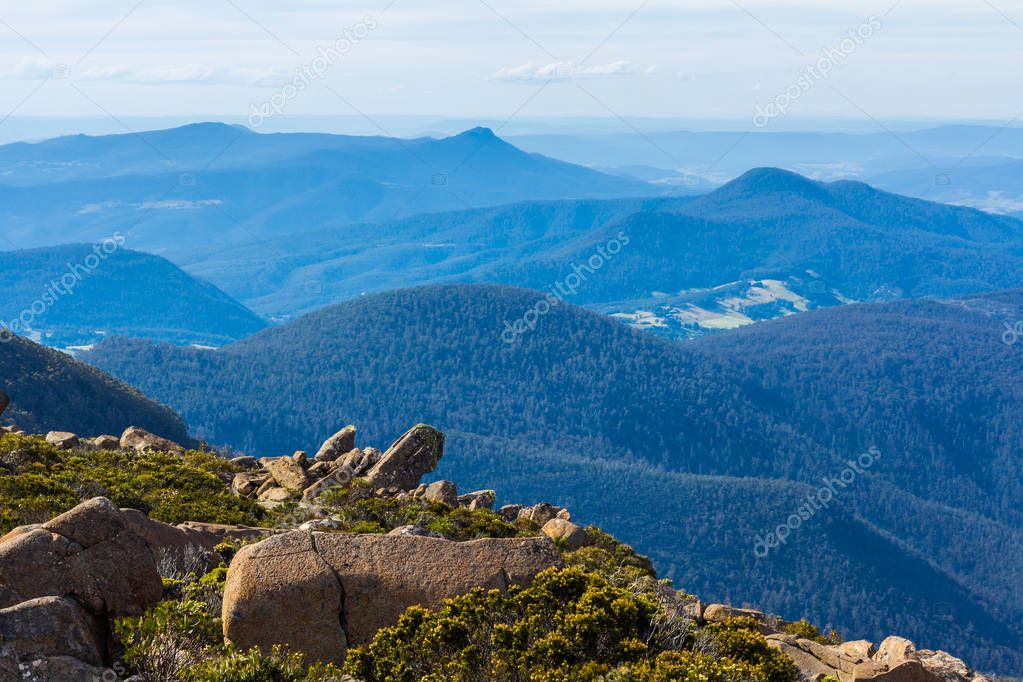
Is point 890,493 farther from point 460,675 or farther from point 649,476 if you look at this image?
point 460,675

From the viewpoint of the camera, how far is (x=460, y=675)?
538 inches

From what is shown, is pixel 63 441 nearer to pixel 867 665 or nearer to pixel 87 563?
pixel 87 563

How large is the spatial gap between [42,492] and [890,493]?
7861 inches

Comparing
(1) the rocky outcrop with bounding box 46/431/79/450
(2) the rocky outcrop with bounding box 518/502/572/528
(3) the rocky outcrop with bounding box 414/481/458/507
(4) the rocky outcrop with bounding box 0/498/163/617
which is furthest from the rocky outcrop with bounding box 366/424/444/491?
(4) the rocky outcrop with bounding box 0/498/163/617

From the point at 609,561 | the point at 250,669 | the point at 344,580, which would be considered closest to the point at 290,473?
the point at 609,561

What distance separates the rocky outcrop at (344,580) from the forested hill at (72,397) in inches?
2422

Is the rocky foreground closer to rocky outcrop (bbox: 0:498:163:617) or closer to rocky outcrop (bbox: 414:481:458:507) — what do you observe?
rocky outcrop (bbox: 0:498:163:617)

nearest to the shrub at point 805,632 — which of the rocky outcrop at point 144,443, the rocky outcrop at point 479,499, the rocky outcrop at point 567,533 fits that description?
the rocky outcrop at point 567,533

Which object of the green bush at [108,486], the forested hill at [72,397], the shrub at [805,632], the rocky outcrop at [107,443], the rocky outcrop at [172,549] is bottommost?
the forested hill at [72,397]

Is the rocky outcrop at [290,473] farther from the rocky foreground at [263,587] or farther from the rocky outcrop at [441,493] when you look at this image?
the rocky foreground at [263,587]

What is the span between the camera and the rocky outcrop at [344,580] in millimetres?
15422

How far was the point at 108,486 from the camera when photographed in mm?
25375

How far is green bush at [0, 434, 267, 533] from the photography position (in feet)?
70.8

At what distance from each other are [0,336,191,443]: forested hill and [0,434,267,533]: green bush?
4599 cm
